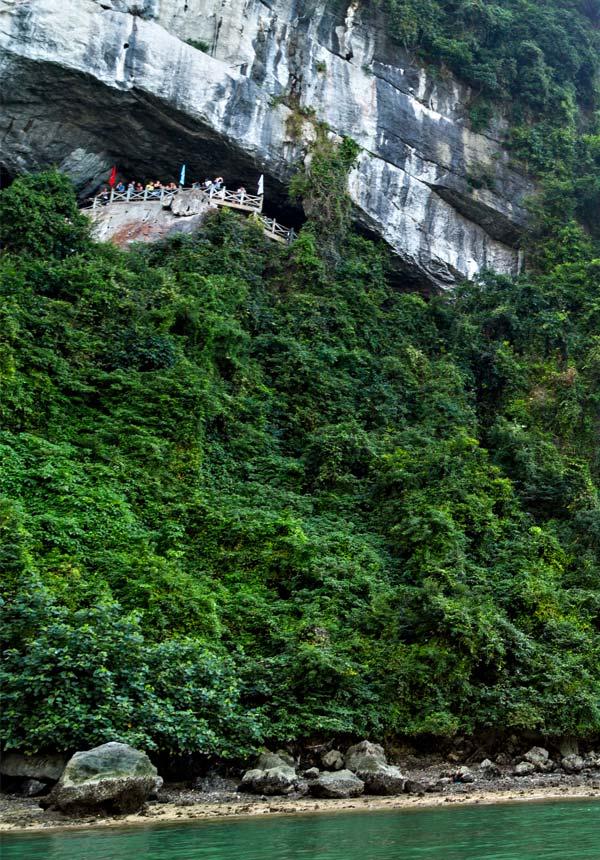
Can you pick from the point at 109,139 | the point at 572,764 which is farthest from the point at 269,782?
the point at 109,139

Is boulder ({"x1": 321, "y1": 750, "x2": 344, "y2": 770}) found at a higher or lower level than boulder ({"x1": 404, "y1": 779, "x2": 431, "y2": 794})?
lower

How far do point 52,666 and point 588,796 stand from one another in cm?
740

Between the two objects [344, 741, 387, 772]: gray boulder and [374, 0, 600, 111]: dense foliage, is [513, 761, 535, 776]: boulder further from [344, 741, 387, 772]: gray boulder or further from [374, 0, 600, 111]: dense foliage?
[374, 0, 600, 111]: dense foliage

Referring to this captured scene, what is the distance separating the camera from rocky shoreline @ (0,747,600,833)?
8.82 m

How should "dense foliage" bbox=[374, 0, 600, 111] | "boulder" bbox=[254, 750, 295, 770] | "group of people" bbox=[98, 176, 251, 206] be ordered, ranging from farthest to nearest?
"dense foliage" bbox=[374, 0, 600, 111]
"group of people" bbox=[98, 176, 251, 206]
"boulder" bbox=[254, 750, 295, 770]

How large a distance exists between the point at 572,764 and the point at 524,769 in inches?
39.1

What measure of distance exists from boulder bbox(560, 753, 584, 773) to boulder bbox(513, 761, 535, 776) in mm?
617

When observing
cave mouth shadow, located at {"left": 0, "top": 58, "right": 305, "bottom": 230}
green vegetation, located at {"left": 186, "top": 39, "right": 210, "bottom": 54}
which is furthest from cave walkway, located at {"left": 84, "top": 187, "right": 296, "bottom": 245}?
green vegetation, located at {"left": 186, "top": 39, "right": 210, "bottom": 54}

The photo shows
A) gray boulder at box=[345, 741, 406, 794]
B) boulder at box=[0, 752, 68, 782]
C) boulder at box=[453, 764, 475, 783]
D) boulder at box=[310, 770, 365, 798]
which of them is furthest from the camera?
boulder at box=[453, 764, 475, 783]

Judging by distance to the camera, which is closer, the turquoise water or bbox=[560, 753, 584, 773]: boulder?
the turquoise water

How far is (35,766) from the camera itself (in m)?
9.79

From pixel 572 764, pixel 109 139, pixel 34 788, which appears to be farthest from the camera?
pixel 109 139

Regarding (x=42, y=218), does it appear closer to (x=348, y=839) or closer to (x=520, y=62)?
(x=348, y=839)

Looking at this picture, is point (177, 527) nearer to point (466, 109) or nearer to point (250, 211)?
point (250, 211)
